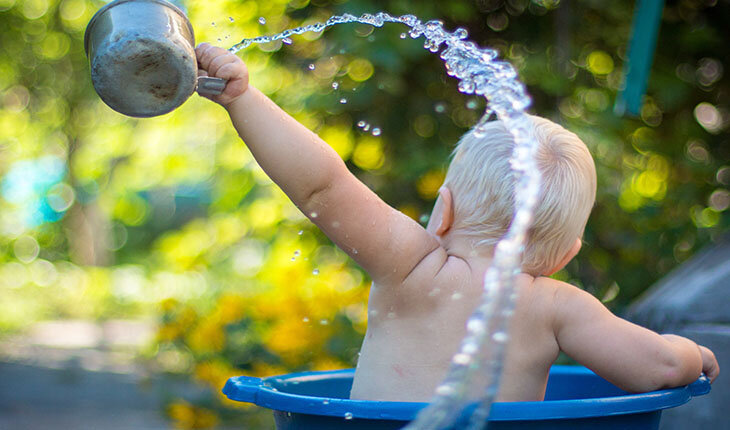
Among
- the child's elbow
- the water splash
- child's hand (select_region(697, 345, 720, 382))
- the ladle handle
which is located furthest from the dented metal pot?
child's hand (select_region(697, 345, 720, 382))

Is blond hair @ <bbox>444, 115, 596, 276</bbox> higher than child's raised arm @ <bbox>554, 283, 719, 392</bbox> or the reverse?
higher

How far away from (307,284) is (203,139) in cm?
347

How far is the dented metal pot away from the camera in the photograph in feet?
3.13

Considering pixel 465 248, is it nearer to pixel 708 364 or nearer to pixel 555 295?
pixel 555 295

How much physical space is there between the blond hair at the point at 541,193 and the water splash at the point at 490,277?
3 cm

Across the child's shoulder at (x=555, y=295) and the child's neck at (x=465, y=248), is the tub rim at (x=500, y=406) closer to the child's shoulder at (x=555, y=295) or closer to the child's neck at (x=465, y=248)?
the child's shoulder at (x=555, y=295)

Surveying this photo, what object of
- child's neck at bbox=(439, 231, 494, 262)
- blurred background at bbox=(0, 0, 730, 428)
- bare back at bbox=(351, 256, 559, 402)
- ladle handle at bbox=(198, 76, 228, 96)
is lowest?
blurred background at bbox=(0, 0, 730, 428)

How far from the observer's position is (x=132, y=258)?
10.6 m

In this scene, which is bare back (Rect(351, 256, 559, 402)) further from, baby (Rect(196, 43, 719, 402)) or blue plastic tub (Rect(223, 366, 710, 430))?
blue plastic tub (Rect(223, 366, 710, 430))

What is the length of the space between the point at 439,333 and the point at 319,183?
30 cm

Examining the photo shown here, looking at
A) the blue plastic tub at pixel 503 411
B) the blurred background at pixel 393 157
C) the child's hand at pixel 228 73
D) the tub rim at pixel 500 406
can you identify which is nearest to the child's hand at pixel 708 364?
the blue plastic tub at pixel 503 411

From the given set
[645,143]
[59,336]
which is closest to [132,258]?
[59,336]

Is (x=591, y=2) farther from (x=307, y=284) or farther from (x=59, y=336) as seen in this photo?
(x=59, y=336)

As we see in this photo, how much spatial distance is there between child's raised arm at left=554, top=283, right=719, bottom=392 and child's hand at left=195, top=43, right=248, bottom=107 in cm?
59
